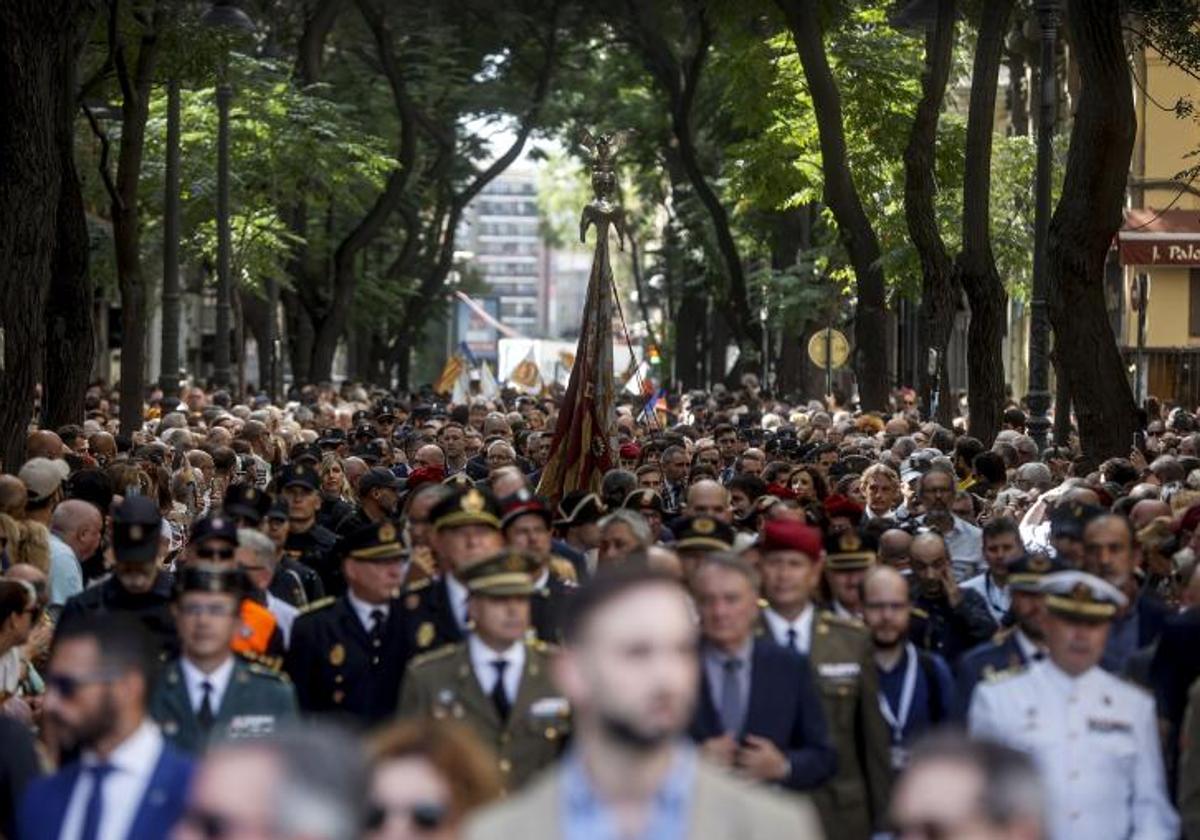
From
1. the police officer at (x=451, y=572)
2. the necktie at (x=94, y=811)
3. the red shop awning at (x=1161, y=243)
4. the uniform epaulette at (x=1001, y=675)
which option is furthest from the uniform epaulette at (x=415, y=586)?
the red shop awning at (x=1161, y=243)

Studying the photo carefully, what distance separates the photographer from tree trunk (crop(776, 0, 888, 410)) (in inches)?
1326

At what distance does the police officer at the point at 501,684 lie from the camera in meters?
9.49

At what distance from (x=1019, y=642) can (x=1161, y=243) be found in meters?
39.4

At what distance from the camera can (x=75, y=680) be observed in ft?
26.4

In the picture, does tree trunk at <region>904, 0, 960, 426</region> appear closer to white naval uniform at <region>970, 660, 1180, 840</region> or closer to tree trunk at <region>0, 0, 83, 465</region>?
tree trunk at <region>0, 0, 83, 465</region>

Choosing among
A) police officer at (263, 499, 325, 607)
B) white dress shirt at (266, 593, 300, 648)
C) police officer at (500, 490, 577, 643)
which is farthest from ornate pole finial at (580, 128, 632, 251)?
police officer at (500, 490, 577, 643)

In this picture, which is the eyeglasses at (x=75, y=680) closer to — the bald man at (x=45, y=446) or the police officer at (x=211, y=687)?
the police officer at (x=211, y=687)

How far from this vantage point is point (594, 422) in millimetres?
25953

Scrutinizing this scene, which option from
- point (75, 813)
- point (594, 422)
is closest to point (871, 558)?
point (75, 813)

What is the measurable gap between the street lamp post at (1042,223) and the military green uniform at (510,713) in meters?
18.8

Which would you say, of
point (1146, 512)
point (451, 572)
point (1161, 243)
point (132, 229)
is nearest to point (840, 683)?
point (451, 572)

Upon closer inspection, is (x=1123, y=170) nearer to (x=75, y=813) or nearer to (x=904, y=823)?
(x=75, y=813)

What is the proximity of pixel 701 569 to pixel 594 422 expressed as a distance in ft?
53.8

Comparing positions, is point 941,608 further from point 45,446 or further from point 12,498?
point 45,446
